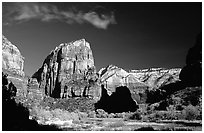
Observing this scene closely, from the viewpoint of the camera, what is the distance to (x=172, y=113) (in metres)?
→ 51.0

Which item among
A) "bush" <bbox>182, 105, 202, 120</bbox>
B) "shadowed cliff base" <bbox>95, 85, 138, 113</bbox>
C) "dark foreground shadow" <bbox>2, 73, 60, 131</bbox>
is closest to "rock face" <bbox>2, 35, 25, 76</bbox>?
"shadowed cliff base" <bbox>95, 85, 138, 113</bbox>

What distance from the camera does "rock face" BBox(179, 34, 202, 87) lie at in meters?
68.4

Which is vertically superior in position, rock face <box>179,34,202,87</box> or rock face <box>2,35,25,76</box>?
rock face <box>2,35,25,76</box>

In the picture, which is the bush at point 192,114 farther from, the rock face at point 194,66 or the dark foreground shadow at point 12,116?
the dark foreground shadow at point 12,116

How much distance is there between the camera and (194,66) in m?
75.9

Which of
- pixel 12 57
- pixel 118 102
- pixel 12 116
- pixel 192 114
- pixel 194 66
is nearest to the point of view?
pixel 12 116

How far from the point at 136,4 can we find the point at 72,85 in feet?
536

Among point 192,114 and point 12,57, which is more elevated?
point 12,57

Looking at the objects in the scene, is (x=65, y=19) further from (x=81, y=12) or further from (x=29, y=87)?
(x=29, y=87)

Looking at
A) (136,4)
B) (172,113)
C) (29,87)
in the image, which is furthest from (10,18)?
(29,87)

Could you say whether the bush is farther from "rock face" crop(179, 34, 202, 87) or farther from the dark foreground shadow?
the dark foreground shadow

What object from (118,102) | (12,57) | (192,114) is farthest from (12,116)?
(12,57)

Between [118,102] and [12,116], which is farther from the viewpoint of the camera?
[118,102]

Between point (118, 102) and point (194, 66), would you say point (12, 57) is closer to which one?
→ point (118, 102)
